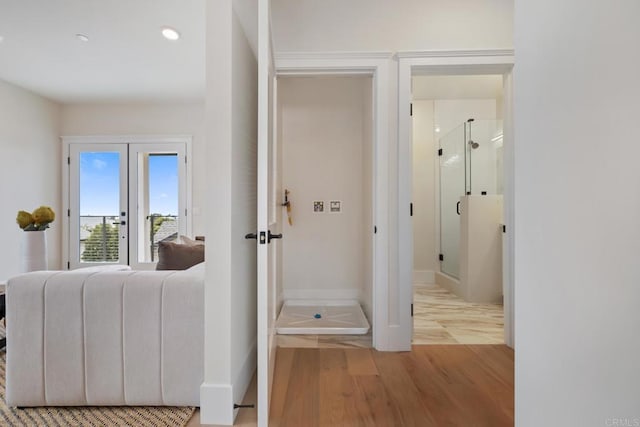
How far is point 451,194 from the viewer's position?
4242mm

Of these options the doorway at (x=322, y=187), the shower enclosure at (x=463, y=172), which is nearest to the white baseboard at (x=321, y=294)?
the doorway at (x=322, y=187)

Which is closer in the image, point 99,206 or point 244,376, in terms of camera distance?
point 244,376

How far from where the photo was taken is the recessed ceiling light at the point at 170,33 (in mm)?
2992

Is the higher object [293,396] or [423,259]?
[423,259]

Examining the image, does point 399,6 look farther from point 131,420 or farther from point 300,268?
point 131,420

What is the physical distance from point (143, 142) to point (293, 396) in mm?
4681

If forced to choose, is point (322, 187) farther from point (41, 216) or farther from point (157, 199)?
point (157, 199)

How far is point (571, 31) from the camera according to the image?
2.24ft

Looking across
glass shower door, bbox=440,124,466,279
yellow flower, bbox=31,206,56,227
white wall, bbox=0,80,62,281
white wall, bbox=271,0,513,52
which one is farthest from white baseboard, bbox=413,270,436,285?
white wall, bbox=0,80,62,281

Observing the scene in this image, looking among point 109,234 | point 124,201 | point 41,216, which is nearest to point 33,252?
point 41,216

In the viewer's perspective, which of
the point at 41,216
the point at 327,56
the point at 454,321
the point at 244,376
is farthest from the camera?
the point at 454,321

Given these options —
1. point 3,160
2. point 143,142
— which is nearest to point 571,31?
point 143,142

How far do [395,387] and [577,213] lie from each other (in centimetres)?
154

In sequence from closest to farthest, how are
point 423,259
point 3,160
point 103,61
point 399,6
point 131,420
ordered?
point 131,420
point 399,6
point 103,61
point 3,160
point 423,259
